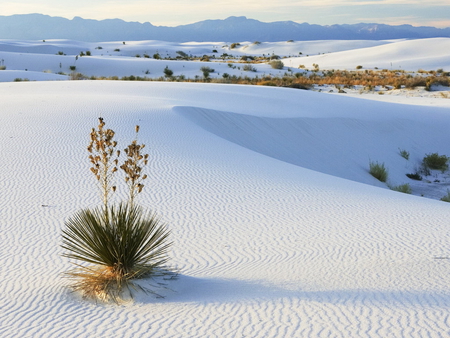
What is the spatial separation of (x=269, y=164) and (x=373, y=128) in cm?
745

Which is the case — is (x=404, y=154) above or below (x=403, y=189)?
above

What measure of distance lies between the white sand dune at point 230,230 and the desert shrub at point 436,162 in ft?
2.47

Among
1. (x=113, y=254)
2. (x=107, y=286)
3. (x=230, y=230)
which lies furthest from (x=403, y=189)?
(x=107, y=286)

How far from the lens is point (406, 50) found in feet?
206

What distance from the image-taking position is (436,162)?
15289mm

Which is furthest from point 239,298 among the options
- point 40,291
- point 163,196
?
point 163,196

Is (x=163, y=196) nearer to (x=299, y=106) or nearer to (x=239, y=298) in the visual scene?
(x=239, y=298)

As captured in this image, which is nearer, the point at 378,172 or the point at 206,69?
the point at 378,172

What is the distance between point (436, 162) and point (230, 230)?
10.5m

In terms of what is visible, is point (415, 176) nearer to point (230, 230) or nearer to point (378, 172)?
point (378, 172)

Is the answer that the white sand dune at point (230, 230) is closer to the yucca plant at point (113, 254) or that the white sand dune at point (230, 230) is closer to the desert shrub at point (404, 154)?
the yucca plant at point (113, 254)

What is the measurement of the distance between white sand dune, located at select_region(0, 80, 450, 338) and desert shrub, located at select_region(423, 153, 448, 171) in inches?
29.6

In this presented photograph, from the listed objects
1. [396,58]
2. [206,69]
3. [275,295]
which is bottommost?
[275,295]

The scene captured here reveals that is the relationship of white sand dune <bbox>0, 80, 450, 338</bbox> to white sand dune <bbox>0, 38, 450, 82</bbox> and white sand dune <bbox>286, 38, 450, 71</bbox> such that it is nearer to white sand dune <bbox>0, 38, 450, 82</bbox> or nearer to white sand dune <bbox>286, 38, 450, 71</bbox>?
white sand dune <bbox>0, 38, 450, 82</bbox>
